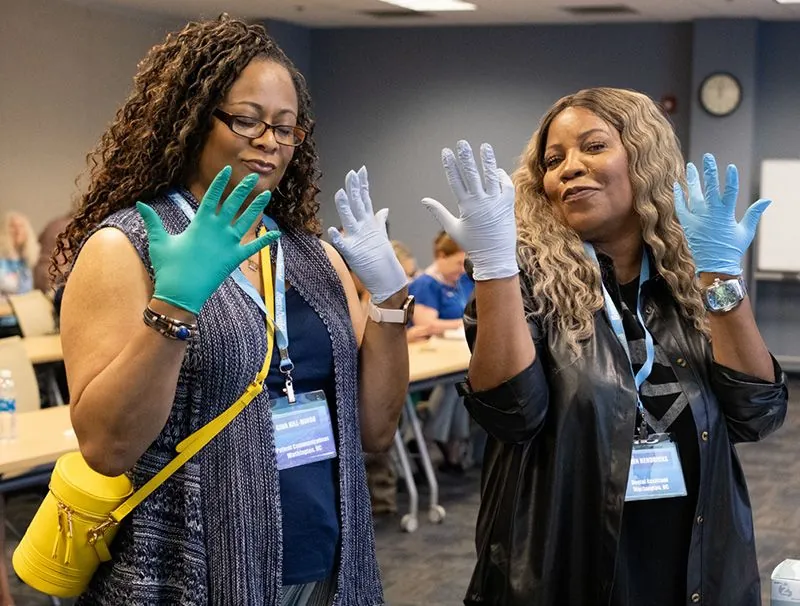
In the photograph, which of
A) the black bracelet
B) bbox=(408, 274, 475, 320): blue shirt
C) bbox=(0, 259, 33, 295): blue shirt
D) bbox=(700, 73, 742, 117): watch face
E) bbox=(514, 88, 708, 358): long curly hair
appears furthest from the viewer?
bbox=(700, 73, 742, 117): watch face

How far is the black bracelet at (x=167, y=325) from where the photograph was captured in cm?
134

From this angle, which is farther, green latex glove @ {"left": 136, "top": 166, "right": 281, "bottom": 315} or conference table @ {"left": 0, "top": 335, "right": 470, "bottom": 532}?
conference table @ {"left": 0, "top": 335, "right": 470, "bottom": 532}

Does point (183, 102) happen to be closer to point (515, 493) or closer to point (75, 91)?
point (515, 493)

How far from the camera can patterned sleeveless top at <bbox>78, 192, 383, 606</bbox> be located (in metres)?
1.46

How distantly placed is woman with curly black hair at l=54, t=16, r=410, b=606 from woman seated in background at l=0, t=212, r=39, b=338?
22.1 ft

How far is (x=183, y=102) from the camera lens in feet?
5.01

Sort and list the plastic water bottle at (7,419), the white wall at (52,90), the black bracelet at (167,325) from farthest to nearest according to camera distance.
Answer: the white wall at (52,90) → the plastic water bottle at (7,419) → the black bracelet at (167,325)

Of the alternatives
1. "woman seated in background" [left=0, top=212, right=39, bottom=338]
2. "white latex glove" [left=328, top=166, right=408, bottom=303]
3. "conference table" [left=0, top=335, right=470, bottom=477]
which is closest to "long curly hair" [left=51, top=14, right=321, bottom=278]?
"white latex glove" [left=328, top=166, right=408, bottom=303]

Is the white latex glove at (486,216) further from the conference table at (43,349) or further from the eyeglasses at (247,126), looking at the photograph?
the conference table at (43,349)

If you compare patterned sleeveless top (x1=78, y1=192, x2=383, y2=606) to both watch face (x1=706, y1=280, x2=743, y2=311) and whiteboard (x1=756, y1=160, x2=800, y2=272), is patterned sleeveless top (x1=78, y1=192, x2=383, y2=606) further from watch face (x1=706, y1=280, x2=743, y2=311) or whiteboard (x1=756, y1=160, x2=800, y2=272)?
whiteboard (x1=756, y1=160, x2=800, y2=272)

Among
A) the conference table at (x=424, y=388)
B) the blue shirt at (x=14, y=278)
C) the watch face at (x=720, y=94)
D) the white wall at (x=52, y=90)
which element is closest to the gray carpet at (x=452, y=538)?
the conference table at (x=424, y=388)

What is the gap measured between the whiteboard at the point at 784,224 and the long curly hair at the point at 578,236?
831 cm

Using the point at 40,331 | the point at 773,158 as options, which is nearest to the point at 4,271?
the point at 40,331

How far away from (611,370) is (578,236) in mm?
238
